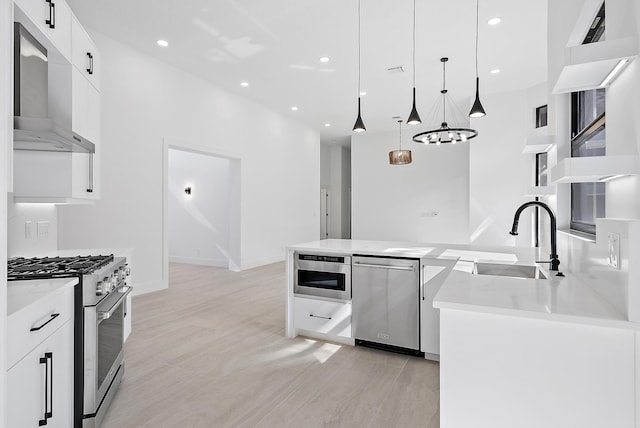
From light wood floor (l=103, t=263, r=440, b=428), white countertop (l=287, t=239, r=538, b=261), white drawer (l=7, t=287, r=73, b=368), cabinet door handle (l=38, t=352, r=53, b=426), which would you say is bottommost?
light wood floor (l=103, t=263, r=440, b=428)

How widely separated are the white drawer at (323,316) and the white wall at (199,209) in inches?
170

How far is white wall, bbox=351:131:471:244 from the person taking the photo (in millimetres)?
8719

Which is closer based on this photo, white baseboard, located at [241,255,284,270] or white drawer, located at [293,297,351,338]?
white drawer, located at [293,297,351,338]

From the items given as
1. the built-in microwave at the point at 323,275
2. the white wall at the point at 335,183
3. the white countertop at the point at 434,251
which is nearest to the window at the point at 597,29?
the white countertop at the point at 434,251

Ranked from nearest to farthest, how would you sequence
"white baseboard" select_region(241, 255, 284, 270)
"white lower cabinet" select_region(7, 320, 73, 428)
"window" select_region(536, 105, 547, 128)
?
"white lower cabinet" select_region(7, 320, 73, 428) → "window" select_region(536, 105, 547, 128) → "white baseboard" select_region(241, 255, 284, 270)

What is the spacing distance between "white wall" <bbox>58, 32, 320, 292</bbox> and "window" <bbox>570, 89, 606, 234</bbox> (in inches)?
188

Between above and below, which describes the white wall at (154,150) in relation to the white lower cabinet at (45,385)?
above

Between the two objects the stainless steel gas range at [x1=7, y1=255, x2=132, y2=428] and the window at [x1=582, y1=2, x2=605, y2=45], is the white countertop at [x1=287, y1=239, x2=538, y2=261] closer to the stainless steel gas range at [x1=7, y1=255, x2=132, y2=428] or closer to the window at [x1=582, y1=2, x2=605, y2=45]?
the window at [x1=582, y1=2, x2=605, y2=45]

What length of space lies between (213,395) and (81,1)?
4098 mm

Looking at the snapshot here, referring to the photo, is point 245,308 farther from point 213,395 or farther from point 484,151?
point 484,151

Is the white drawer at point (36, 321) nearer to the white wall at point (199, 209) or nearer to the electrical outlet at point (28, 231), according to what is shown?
the electrical outlet at point (28, 231)

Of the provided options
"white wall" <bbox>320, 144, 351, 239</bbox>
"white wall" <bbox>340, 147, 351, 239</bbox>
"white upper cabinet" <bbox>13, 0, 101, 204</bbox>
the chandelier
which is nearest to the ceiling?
the chandelier

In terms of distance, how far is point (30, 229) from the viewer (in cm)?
260

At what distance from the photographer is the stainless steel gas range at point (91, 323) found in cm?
164
